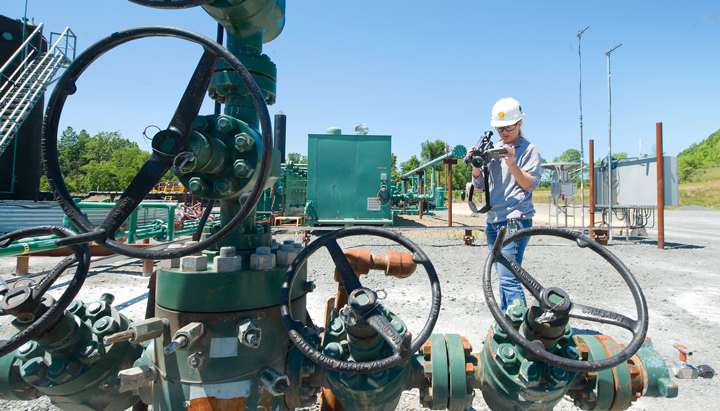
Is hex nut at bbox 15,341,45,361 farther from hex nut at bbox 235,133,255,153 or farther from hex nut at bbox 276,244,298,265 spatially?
hex nut at bbox 235,133,255,153

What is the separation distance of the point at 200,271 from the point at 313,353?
477mm

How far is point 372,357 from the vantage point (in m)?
1.21

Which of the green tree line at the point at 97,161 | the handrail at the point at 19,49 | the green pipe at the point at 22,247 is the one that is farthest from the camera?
the green tree line at the point at 97,161

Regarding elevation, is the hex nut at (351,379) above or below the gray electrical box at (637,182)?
below

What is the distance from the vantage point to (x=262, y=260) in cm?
129

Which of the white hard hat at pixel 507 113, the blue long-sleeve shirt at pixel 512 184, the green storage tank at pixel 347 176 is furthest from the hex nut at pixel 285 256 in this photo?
the green storage tank at pixel 347 176

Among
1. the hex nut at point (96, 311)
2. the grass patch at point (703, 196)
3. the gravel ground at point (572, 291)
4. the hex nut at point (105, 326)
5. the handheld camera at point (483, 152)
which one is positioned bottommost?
the gravel ground at point (572, 291)

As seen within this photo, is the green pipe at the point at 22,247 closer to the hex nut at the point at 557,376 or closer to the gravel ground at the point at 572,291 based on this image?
the gravel ground at the point at 572,291

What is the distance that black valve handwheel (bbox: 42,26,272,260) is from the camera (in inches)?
40.2

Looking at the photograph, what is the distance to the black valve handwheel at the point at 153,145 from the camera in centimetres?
102

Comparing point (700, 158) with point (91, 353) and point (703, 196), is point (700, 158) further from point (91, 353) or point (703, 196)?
point (91, 353)

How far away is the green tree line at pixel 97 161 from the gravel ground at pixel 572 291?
112 ft

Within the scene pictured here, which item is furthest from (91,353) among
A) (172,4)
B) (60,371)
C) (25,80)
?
(25,80)

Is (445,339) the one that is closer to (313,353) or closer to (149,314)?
(313,353)
